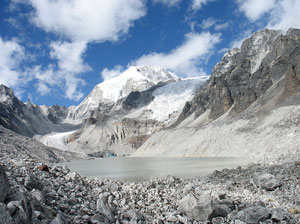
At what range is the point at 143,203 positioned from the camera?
1147 cm

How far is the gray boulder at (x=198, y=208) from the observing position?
9875mm

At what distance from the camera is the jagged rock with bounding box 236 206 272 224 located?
30.7 ft

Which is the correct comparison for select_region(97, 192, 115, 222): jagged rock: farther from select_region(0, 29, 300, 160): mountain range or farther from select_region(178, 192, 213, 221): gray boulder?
select_region(0, 29, 300, 160): mountain range

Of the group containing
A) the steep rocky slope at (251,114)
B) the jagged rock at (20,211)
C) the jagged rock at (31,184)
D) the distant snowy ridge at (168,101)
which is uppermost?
the distant snowy ridge at (168,101)

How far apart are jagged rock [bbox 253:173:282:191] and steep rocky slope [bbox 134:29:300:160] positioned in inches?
545

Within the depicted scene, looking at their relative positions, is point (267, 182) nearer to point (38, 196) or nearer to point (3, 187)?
point (38, 196)

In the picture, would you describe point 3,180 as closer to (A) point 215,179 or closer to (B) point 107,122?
(A) point 215,179

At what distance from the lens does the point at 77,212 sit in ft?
27.6

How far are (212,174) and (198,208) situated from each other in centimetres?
1135

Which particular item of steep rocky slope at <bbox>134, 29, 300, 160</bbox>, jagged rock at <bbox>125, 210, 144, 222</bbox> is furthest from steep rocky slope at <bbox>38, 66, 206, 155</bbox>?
jagged rock at <bbox>125, 210, 144, 222</bbox>

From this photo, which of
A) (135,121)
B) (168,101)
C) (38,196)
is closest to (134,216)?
(38,196)

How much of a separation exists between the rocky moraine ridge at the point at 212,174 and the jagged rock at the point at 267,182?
0.05 m

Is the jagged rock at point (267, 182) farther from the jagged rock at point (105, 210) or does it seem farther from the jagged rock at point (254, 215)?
the jagged rock at point (105, 210)

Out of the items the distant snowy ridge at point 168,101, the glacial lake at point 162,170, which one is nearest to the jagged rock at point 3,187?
the glacial lake at point 162,170
